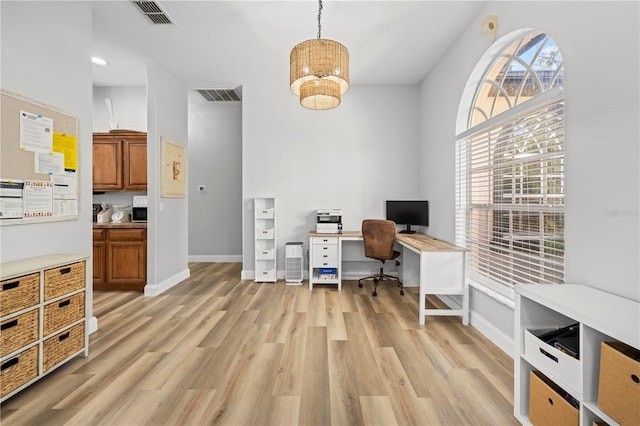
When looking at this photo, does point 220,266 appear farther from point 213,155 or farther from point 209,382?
point 209,382

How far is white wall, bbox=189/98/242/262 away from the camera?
6148 millimetres

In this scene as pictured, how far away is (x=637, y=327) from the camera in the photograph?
1157 millimetres

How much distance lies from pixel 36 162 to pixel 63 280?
91cm

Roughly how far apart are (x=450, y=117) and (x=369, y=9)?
5.09ft

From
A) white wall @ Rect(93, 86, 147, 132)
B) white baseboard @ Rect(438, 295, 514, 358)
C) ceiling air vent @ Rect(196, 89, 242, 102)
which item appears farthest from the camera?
ceiling air vent @ Rect(196, 89, 242, 102)

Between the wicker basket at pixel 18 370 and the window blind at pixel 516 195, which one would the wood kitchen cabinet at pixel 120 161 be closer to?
the wicker basket at pixel 18 370

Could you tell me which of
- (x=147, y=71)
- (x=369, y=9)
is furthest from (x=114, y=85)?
(x=369, y=9)

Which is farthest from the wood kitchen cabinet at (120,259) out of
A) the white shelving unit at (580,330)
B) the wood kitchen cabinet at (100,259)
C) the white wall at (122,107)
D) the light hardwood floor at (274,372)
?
the white shelving unit at (580,330)

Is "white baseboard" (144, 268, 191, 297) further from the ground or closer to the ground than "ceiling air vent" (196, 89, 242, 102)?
closer to the ground

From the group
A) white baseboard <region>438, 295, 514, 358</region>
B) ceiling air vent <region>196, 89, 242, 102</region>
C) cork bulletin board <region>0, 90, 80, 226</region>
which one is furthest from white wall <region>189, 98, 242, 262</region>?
white baseboard <region>438, 295, 514, 358</region>

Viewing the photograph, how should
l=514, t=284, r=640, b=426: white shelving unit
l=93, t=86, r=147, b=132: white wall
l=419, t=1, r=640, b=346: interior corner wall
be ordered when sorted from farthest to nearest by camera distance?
l=93, t=86, r=147, b=132: white wall
l=419, t=1, r=640, b=346: interior corner wall
l=514, t=284, r=640, b=426: white shelving unit

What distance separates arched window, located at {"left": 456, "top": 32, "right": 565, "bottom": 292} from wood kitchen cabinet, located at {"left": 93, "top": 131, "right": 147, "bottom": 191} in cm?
427

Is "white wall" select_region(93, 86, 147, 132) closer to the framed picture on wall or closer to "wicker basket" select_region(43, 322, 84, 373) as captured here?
the framed picture on wall

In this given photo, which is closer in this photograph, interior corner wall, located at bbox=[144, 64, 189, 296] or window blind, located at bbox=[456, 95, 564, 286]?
window blind, located at bbox=[456, 95, 564, 286]
